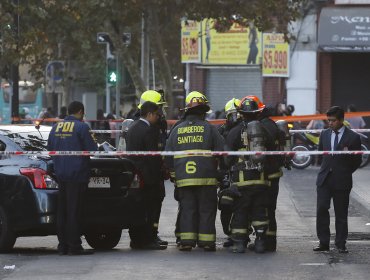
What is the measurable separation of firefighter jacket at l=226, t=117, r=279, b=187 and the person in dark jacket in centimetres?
86

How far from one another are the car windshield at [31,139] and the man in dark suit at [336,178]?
3048mm

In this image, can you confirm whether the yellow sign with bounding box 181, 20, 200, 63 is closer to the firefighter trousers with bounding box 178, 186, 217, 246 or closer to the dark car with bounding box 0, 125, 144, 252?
the dark car with bounding box 0, 125, 144, 252

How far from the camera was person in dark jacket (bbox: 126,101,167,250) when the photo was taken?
14180 millimetres

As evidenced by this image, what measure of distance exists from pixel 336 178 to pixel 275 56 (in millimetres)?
25555

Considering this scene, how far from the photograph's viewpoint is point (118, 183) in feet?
45.4

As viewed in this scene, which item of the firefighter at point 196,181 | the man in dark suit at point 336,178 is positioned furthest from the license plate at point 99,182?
the man in dark suit at point 336,178

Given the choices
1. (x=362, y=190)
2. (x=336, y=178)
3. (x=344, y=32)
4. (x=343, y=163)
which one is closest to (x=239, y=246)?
(x=336, y=178)

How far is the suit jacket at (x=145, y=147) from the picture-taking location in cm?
1417

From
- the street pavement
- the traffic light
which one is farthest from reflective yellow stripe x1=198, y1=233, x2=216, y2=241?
the traffic light

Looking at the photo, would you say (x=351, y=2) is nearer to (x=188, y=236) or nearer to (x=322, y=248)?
(x=322, y=248)

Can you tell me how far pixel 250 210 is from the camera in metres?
14.0

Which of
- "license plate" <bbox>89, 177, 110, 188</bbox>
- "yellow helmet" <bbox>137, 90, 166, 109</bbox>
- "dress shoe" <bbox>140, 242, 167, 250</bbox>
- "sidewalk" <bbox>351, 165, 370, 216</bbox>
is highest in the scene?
"yellow helmet" <bbox>137, 90, 166, 109</bbox>

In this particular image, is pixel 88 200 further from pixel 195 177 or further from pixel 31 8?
pixel 31 8

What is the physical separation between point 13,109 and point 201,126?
726 inches
